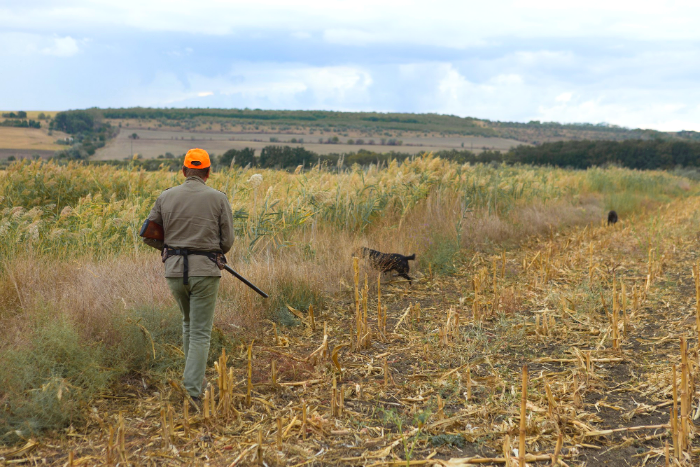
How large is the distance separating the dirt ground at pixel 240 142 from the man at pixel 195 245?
108 feet

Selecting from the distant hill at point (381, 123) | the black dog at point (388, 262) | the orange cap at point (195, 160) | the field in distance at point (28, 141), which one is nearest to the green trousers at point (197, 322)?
the orange cap at point (195, 160)

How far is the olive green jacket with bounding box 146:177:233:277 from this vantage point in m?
4.16

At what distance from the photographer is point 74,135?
45719 millimetres

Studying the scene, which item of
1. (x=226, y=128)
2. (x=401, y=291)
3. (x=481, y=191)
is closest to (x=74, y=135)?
(x=226, y=128)

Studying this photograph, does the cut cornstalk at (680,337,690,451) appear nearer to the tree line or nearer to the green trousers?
the green trousers

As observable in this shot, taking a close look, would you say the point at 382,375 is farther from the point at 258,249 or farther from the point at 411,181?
the point at 411,181

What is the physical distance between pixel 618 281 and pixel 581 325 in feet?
7.68

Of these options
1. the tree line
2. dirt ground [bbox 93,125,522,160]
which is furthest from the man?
the tree line

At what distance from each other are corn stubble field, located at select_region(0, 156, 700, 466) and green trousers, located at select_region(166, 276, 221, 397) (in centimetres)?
13

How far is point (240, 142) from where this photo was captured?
52.8m

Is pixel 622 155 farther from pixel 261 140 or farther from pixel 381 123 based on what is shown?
pixel 381 123

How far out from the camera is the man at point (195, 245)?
4160 mm

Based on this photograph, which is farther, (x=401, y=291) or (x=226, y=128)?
(x=226, y=128)

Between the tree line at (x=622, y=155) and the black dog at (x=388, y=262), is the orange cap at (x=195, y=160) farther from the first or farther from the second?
the tree line at (x=622, y=155)
